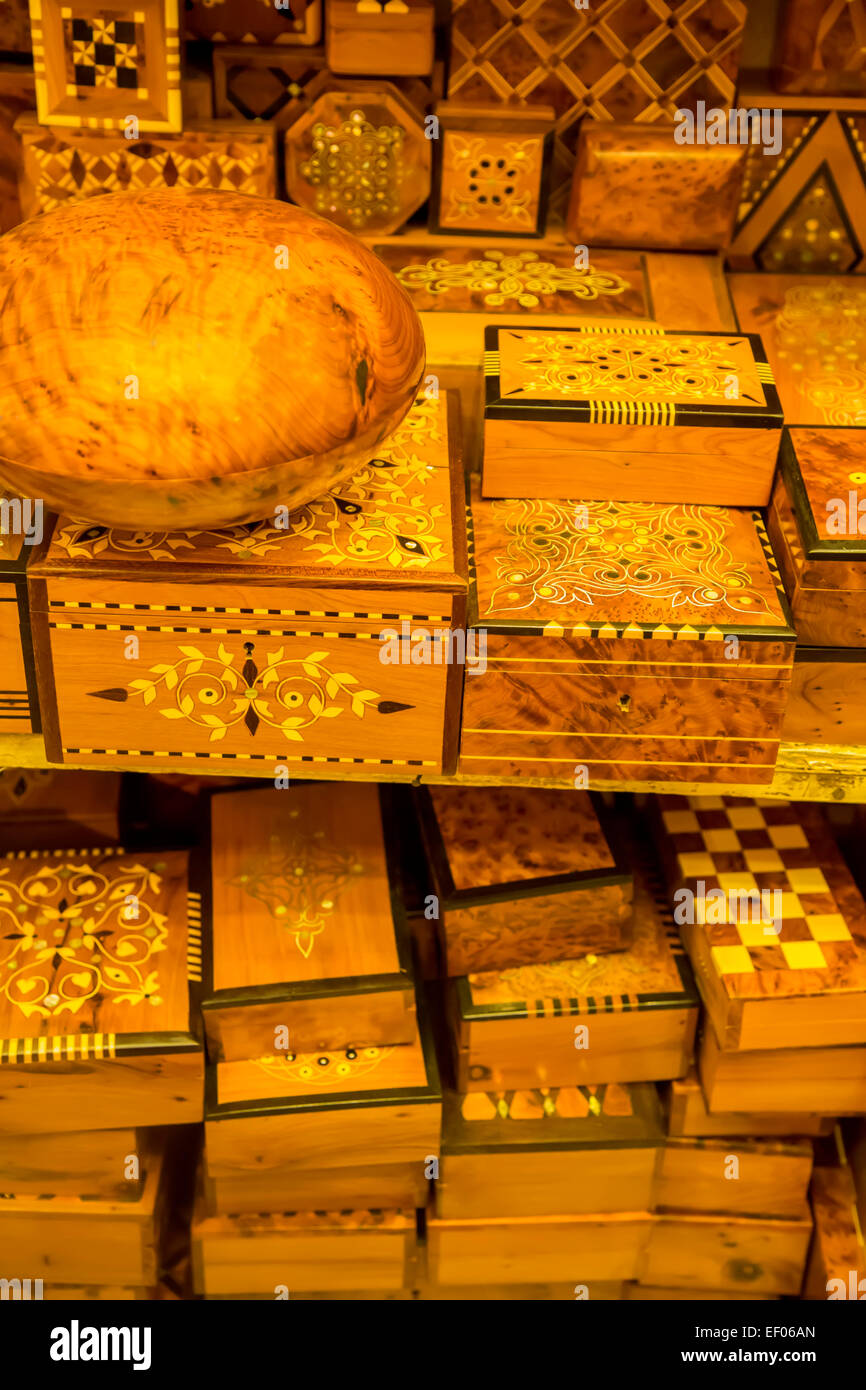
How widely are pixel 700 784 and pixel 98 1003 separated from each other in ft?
2.52

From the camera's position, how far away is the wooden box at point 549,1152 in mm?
1707

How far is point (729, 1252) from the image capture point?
6.02 feet

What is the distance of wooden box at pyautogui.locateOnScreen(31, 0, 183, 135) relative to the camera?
164cm

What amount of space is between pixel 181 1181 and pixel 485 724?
2.92ft

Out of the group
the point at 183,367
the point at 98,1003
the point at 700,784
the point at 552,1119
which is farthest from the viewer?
the point at 552,1119

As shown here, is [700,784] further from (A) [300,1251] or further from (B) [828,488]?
(A) [300,1251]

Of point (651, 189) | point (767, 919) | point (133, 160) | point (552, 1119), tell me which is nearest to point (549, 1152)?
point (552, 1119)

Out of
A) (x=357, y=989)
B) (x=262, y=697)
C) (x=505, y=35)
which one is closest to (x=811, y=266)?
(x=505, y=35)

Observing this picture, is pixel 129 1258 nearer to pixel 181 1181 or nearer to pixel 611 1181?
pixel 181 1181

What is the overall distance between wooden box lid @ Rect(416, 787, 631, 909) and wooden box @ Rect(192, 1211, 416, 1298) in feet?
1.53

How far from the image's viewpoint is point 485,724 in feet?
4.82

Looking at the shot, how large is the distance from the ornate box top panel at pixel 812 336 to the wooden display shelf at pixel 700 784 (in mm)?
396

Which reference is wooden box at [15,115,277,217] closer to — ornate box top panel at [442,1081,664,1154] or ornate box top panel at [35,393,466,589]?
ornate box top panel at [35,393,466,589]

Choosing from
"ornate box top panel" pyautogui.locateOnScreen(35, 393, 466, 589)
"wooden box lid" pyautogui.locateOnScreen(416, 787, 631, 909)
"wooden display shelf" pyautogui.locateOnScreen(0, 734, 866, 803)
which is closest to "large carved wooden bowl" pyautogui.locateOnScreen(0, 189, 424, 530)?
"ornate box top panel" pyautogui.locateOnScreen(35, 393, 466, 589)
